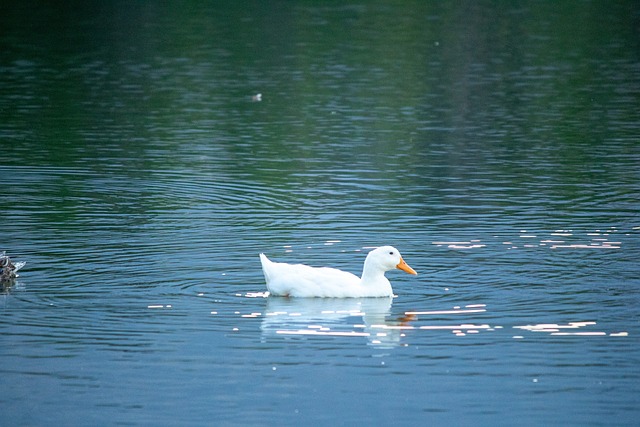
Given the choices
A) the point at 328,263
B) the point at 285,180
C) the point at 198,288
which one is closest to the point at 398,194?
the point at 285,180

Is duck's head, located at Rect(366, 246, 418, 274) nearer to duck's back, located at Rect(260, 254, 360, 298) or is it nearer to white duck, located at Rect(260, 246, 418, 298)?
white duck, located at Rect(260, 246, 418, 298)

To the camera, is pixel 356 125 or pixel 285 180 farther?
pixel 356 125

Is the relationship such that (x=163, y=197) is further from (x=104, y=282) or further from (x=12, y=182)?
(x=104, y=282)

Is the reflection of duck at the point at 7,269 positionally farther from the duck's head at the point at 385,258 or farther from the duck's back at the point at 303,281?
the duck's head at the point at 385,258

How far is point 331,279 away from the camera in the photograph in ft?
56.4

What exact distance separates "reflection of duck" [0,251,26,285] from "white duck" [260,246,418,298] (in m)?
3.33

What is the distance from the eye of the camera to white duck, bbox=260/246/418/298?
17141 mm

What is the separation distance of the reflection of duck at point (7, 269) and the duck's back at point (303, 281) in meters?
3.32

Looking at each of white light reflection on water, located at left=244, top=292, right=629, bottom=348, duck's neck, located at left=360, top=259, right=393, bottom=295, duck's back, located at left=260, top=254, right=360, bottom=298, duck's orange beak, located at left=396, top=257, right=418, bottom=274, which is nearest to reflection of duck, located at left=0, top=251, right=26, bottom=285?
white light reflection on water, located at left=244, top=292, right=629, bottom=348

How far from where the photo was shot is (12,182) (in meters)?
27.1

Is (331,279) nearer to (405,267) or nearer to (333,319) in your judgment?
(333,319)

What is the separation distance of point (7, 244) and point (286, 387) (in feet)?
27.5

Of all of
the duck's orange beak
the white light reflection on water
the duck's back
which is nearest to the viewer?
the white light reflection on water

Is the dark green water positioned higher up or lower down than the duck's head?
lower down
